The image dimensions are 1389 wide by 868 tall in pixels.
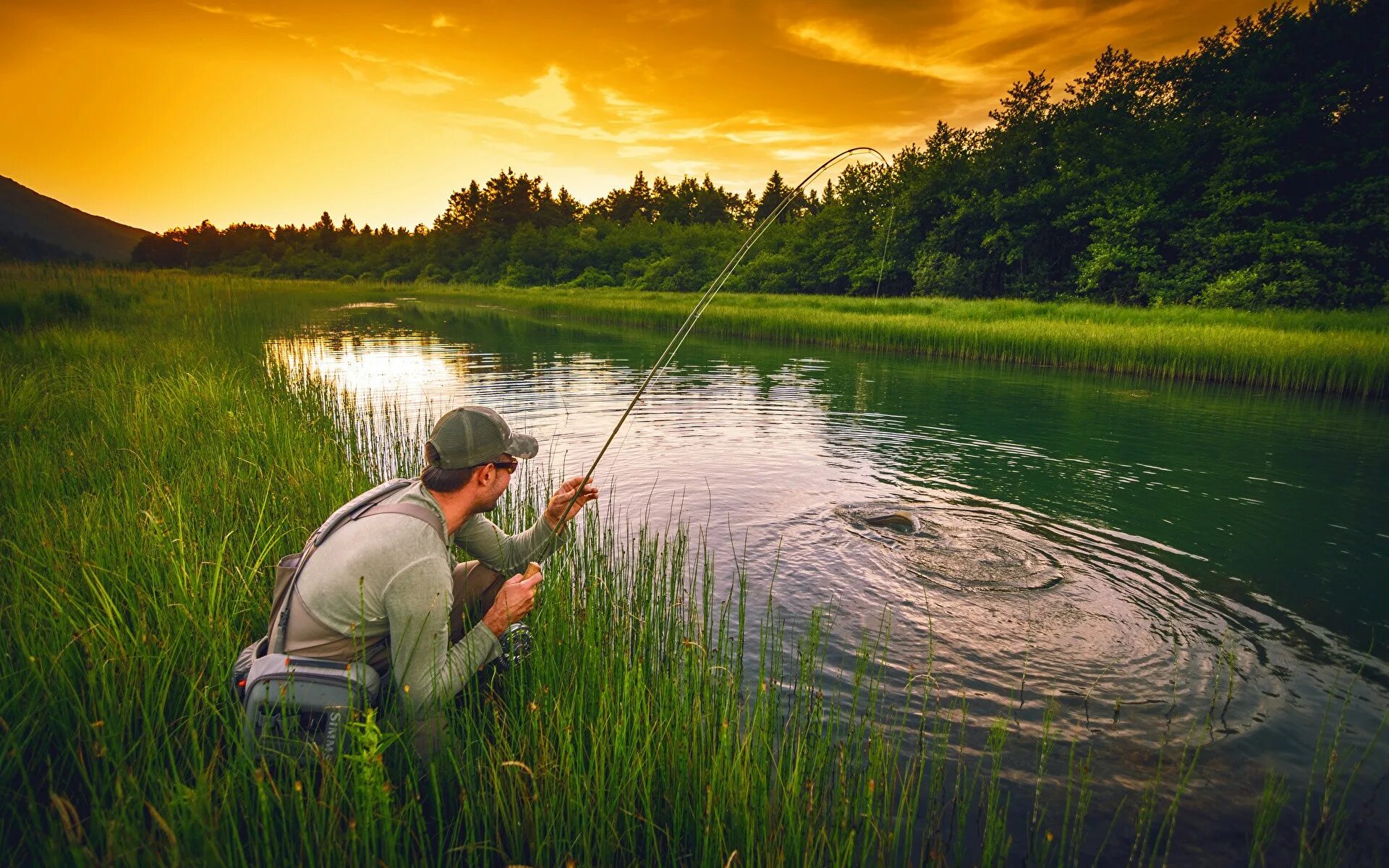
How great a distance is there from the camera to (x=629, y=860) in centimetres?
244

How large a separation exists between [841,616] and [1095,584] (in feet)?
8.22

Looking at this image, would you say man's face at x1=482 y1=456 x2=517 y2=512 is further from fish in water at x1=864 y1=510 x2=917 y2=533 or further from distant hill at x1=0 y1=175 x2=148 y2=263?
distant hill at x1=0 y1=175 x2=148 y2=263

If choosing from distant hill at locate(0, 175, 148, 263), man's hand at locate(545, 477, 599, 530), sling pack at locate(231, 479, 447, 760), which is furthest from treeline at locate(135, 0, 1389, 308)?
distant hill at locate(0, 175, 148, 263)

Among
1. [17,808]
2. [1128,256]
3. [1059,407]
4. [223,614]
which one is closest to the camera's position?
[17,808]

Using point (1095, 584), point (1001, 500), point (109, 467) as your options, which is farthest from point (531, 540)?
point (1001, 500)

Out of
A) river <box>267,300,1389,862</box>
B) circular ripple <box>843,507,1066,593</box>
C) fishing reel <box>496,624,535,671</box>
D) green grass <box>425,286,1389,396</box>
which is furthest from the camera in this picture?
green grass <box>425,286,1389,396</box>

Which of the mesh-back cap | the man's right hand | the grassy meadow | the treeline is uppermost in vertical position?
the treeline

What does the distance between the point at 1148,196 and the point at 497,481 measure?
43.8 metres

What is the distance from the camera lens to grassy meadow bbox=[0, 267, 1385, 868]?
81.1 inches

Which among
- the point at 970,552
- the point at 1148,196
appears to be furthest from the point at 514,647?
the point at 1148,196

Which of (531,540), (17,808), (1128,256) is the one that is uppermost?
(1128,256)

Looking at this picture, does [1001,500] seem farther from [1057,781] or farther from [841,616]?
[1057,781]

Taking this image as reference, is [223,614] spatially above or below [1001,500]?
above

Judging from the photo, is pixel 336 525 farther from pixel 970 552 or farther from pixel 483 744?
pixel 970 552
